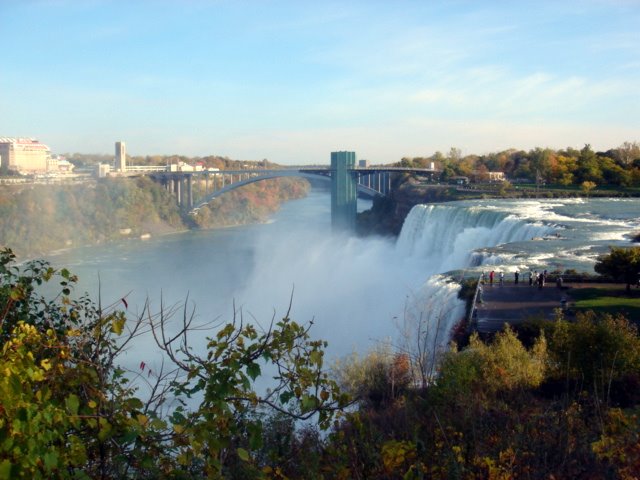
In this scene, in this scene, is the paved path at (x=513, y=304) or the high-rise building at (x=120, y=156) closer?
the paved path at (x=513, y=304)

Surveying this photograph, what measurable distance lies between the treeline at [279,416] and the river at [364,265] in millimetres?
2057

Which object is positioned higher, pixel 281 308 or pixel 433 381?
pixel 433 381

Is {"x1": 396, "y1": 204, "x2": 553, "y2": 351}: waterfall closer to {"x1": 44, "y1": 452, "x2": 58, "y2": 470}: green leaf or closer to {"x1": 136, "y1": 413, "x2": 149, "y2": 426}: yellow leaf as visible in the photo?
{"x1": 136, "y1": 413, "x2": 149, "y2": 426}: yellow leaf

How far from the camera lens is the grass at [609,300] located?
8.86 meters

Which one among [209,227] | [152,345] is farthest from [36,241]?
[152,345]

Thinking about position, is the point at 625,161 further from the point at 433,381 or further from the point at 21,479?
the point at 21,479

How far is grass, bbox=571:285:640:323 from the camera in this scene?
29.1 ft

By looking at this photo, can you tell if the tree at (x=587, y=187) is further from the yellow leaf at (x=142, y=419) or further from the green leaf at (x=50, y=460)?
the green leaf at (x=50, y=460)

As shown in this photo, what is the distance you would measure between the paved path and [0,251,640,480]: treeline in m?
2.18

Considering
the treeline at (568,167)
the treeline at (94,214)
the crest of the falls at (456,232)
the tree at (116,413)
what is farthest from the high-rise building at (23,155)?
the tree at (116,413)

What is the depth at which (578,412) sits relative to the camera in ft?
14.3

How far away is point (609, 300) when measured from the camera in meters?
9.45

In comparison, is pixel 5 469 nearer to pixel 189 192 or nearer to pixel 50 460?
pixel 50 460

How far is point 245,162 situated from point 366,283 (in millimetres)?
55527
